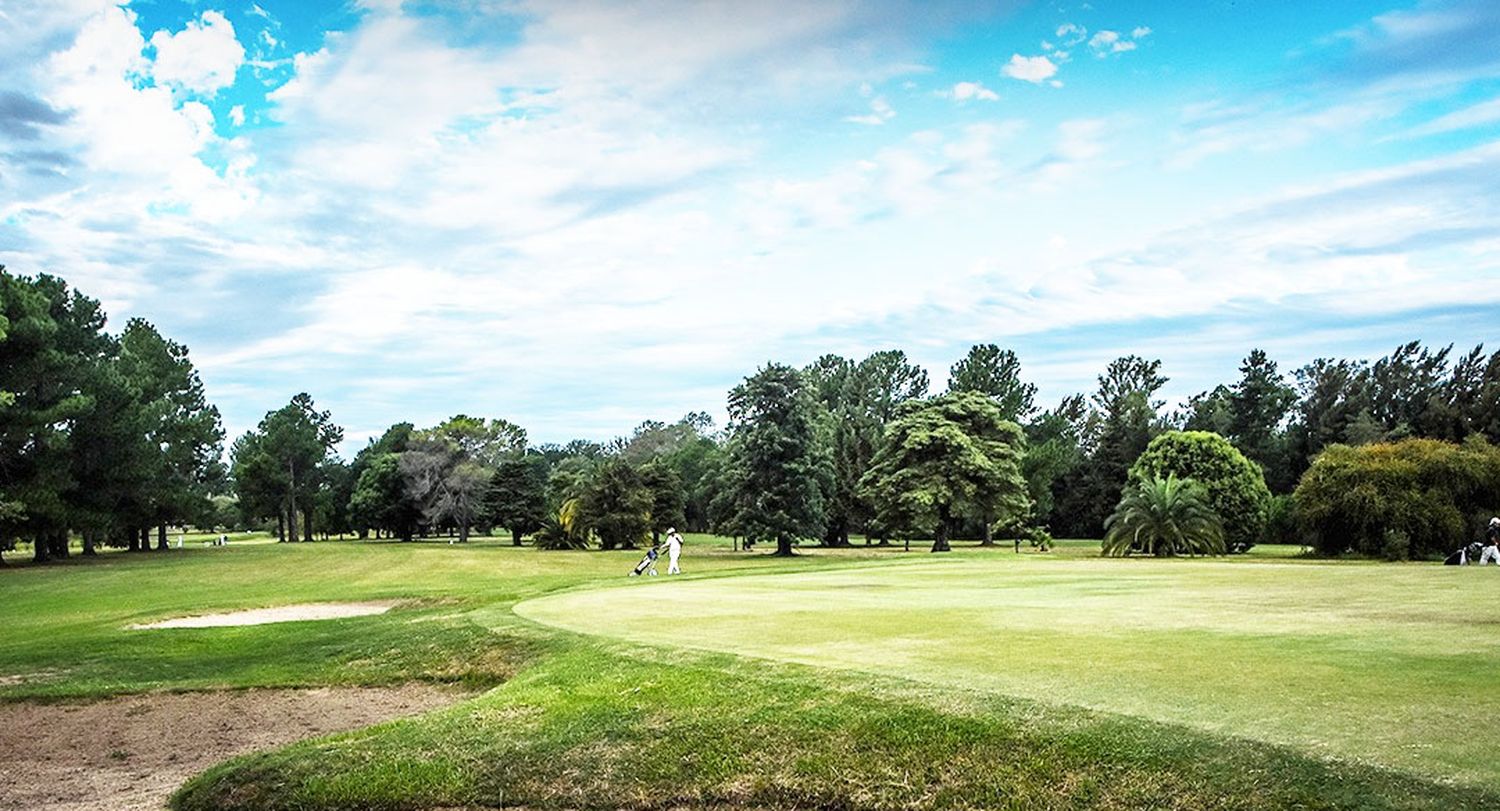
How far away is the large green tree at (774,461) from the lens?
189 feet

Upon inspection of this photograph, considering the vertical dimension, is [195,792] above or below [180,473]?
below

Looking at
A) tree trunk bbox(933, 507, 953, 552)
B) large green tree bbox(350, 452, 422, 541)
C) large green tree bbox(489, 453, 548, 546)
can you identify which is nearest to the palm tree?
tree trunk bbox(933, 507, 953, 552)


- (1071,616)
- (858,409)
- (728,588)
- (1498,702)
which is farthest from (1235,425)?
(1498,702)

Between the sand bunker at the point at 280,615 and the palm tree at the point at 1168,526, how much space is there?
33.3m

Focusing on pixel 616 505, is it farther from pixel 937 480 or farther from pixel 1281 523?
pixel 1281 523

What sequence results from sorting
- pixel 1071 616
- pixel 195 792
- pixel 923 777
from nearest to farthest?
pixel 923 777
pixel 195 792
pixel 1071 616

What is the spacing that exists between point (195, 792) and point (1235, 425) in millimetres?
100299

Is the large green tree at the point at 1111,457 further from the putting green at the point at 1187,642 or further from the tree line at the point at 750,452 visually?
the putting green at the point at 1187,642

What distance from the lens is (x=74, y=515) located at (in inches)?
2133

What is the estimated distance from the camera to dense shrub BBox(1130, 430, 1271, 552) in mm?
54875

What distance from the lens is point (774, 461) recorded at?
58.2m

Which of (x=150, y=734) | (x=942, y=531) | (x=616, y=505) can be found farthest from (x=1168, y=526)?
(x=150, y=734)

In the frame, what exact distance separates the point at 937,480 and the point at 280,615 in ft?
130

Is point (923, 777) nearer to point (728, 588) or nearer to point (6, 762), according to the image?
point (6, 762)
